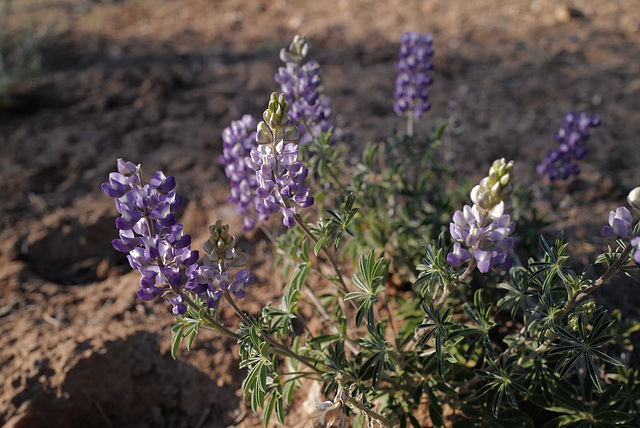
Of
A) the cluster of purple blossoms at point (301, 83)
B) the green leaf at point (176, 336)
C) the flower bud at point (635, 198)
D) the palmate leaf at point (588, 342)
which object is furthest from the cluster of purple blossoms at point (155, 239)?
the flower bud at point (635, 198)

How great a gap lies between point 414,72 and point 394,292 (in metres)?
1.56

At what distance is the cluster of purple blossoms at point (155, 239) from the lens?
1918 mm

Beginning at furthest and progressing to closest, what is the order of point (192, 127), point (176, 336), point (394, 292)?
point (192, 127) → point (394, 292) → point (176, 336)

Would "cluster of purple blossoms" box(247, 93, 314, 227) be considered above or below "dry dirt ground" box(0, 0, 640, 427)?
above

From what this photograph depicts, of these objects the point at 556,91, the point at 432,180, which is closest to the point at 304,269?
the point at 432,180

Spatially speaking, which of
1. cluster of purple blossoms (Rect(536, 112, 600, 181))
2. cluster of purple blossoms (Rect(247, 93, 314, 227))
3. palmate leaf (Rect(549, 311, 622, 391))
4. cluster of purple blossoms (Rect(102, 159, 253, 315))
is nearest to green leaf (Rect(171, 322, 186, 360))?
cluster of purple blossoms (Rect(102, 159, 253, 315))

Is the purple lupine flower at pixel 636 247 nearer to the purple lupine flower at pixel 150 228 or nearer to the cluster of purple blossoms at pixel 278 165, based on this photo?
the cluster of purple blossoms at pixel 278 165

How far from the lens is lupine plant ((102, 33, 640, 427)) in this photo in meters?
1.94

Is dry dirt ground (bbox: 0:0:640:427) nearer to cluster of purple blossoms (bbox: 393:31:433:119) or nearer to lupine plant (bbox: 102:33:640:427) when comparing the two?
cluster of purple blossoms (bbox: 393:31:433:119)

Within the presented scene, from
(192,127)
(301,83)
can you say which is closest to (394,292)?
(301,83)

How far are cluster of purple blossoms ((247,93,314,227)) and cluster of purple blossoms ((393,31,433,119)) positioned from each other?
1.68 m

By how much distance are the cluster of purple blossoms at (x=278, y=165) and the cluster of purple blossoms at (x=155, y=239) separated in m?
0.34

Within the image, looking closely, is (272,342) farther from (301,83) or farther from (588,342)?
(301,83)

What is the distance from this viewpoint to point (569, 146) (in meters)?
3.48
